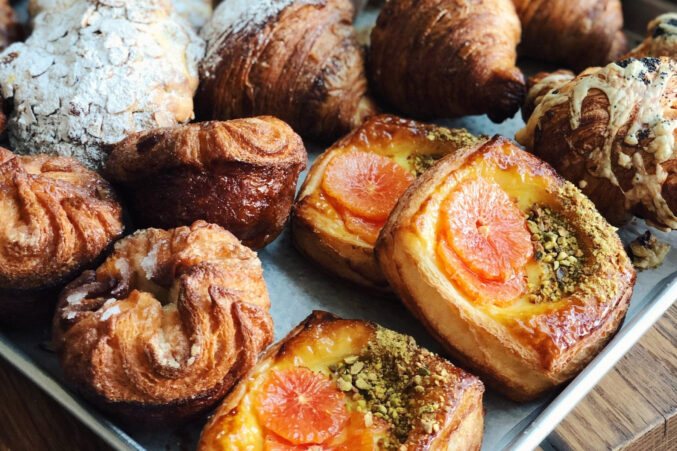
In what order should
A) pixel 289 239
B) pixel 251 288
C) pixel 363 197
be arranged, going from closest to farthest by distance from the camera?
pixel 251 288
pixel 363 197
pixel 289 239

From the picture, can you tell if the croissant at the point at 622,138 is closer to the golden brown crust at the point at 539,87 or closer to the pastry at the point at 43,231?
the golden brown crust at the point at 539,87

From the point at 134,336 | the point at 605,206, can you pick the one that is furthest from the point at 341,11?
the point at 134,336

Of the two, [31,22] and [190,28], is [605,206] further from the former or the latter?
[31,22]

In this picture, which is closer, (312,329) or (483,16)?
(312,329)

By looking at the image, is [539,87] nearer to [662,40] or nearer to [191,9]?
[662,40]

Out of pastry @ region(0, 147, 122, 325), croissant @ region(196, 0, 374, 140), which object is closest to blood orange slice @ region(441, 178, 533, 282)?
croissant @ region(196, 0, 374, 140)

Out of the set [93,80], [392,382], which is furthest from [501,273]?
[93,80]
